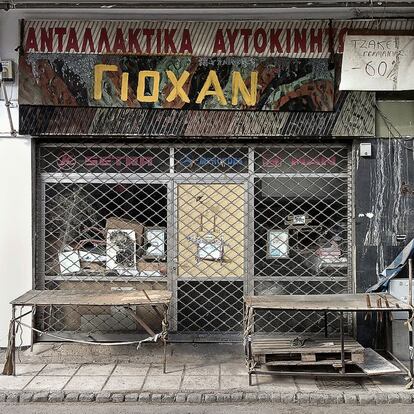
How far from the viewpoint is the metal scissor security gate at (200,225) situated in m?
7.50

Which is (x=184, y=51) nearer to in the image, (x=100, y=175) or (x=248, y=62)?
(x=248, y=62)

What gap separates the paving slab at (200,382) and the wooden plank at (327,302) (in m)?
0.92

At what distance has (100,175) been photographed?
7.54 metres

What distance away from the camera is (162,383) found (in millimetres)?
6172

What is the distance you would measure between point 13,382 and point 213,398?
221 centimetres

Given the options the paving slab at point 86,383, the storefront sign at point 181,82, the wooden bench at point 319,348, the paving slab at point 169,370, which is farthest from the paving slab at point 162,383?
the storefront sign at point 181,82

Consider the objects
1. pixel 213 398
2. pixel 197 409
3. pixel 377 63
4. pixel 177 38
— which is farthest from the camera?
pixel 177 38

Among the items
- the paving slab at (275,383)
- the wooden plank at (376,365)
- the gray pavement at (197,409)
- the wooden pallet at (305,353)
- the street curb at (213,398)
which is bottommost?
the gray pavement at (197,409)

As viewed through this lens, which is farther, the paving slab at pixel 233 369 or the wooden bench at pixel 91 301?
the paving slab at pixel 233 369

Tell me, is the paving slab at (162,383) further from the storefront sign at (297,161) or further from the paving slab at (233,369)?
the storefront sign at (297,161)

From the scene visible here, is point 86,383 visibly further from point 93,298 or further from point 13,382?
point 93,298

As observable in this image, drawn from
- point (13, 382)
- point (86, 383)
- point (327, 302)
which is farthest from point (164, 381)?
point (327, 302)

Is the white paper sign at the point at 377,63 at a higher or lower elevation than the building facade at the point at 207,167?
higher

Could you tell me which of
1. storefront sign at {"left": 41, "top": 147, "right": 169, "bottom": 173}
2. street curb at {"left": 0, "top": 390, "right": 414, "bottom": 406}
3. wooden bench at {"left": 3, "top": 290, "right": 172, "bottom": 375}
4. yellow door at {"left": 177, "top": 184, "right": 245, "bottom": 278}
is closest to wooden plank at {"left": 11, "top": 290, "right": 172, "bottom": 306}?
Answer: wooden bench at {"left": 3, "top": 290, "right": 172, "bottom": 375}
